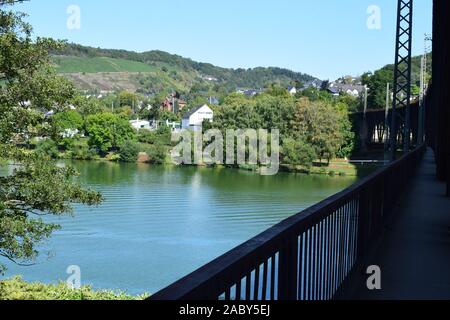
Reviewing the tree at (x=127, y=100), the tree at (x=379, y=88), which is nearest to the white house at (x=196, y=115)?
the tree at (x=127, y=100)

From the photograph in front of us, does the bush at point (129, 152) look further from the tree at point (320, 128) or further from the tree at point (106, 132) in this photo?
the tree at point (320, 128)

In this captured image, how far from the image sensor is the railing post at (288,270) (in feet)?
10.1

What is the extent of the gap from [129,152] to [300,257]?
248ft

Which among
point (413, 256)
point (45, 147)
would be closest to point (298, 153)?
point (45, 147)

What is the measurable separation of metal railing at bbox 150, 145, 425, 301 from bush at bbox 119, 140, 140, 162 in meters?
71.7

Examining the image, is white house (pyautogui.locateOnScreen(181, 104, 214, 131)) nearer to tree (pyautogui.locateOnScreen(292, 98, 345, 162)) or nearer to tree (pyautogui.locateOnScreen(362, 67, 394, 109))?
tree (pyautogui.locateOnScreen(362, 67, 394, 109))

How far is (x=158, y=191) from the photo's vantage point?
45.9 m

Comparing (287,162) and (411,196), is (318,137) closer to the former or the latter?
(287,162)

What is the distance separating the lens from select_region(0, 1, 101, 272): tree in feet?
48.4

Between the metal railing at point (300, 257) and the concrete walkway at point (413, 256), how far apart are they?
0.86ft

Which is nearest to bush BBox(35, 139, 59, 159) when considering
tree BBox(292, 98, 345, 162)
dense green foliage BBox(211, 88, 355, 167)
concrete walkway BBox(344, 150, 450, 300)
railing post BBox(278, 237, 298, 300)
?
concrete walkway BBox(344, 150, 450, 300)
